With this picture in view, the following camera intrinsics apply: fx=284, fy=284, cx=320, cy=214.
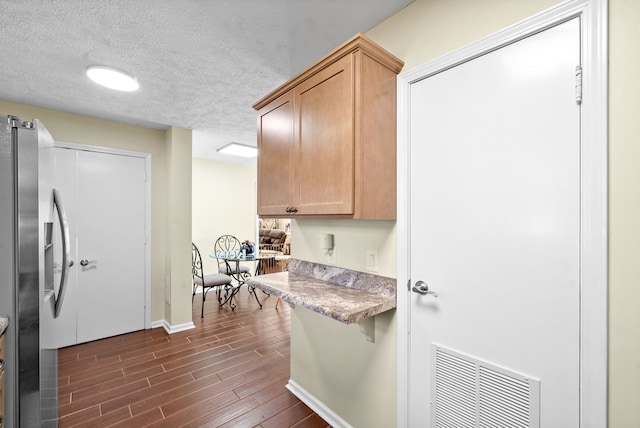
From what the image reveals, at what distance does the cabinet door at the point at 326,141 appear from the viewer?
4.50 feet

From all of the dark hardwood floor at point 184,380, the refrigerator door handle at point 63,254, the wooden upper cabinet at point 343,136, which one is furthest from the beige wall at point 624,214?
the refrigerator door handle at point 63,254

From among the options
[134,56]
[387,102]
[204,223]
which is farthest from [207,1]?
[204,223]

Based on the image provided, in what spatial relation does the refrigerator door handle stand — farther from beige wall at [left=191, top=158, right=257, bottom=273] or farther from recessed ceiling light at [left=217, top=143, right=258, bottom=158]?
beige wall at [left=191, top=158, right=257, bottom=273]

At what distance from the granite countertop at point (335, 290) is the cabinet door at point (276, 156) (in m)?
0.48

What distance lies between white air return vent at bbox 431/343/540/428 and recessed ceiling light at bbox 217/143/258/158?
3.88 m

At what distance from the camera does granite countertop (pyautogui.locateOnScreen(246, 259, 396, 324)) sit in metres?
1.40

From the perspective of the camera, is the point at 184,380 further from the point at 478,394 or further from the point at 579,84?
the point at 579,84

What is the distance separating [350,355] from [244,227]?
4.79 metres

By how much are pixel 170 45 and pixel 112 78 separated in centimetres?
79

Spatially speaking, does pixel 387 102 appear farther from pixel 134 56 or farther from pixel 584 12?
pixel 134 56

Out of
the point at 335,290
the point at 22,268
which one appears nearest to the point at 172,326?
the point at 22,268

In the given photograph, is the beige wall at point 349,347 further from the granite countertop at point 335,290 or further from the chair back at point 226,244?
the chair back at point 226,244

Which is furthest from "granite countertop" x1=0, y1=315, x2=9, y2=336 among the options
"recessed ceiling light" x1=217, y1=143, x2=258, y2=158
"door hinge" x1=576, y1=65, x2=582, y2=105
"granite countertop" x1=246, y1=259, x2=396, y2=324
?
"recessed ceiling light" x1=217, y1=143, x2=258, y2=158

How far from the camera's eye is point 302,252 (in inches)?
87.4
